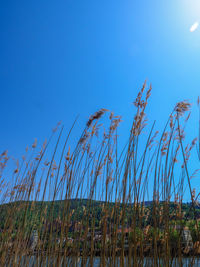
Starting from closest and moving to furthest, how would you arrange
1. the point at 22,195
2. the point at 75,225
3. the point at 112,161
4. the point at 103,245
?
the point at 103,245
the point at 75,225
the point at 112,161
the point at 22,195

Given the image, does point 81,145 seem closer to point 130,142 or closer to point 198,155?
point 130,142

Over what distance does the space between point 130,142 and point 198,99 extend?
0.49 m

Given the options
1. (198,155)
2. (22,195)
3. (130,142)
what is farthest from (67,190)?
(198,155)

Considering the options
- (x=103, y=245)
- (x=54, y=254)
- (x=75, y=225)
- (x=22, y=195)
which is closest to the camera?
(x=103, y=245)

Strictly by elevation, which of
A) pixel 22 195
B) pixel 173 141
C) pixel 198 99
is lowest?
pixel 22 195

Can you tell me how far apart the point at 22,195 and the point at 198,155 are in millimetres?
1386

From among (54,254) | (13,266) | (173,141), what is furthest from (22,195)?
(173,141)

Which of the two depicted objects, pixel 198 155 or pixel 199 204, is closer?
pixel 198 155

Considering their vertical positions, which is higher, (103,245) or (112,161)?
(112,161)

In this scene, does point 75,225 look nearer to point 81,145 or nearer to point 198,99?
point 81,145

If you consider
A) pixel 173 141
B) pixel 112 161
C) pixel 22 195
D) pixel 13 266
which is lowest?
pixel 13 266

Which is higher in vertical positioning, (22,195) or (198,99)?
(198,99)

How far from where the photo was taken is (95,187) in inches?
52.6

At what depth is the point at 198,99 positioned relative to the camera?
1261mm
